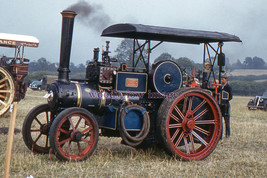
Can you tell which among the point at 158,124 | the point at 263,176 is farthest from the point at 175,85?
the point at 263,176

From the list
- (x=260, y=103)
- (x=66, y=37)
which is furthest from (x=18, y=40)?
(x=260, y=103)

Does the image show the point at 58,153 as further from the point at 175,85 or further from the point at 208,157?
the point at 208,157

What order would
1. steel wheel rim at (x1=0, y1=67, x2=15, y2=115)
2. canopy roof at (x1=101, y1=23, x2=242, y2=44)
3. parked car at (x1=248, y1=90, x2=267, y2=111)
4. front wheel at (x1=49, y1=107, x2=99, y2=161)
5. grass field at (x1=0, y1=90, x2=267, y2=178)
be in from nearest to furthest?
grass field at (x1=0, y1=90, x2=267, y2=178), front wheel at (x1=49, y1=107, x2=99, y2=161), canopy roof at (x1=101, y1=23, x2=242, y2=44), steel wheel rim at (x1=0, y1=67, x2=15, y2=115), parked car at (x1=248, y1=90, x2=267, y2=111)

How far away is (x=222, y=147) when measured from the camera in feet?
24.0

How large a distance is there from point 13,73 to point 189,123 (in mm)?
6419

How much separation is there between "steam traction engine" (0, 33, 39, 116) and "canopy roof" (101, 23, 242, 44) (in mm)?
3717

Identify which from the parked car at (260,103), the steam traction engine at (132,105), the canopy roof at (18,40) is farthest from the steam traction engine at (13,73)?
the parked car at (260,103)

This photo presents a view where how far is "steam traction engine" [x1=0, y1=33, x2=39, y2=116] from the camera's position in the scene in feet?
29.9

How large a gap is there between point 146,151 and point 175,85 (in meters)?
1.26

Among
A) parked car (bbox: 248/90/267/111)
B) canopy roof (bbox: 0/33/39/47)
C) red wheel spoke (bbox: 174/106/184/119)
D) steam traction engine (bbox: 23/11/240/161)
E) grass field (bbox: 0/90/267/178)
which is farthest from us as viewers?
parked car (bbox: 248/90/267/111)

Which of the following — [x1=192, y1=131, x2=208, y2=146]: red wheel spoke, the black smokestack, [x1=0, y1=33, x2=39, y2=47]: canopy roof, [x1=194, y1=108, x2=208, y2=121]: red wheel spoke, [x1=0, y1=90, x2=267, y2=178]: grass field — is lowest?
[x1=0, y1=90, x2=267, y2=178]: grass field

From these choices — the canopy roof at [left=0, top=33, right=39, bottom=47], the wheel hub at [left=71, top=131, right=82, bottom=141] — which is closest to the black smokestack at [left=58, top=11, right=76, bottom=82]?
the wheel hub at [left=71, top=131, right=82, bottom=141]

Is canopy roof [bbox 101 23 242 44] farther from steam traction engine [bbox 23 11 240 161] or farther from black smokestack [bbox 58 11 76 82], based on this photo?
black smokestack [bbox 58 11 76 82]

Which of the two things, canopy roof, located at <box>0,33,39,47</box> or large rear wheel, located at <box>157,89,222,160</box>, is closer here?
large rear wheel, located at <box>157,89,222,160</box>
